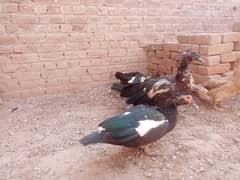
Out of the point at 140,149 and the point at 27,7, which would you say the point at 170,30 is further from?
the point at 140,149

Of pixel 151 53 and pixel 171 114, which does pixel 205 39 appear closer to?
pixel 151 53

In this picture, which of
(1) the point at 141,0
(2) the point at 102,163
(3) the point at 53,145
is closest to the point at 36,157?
(3) the point at 53,145

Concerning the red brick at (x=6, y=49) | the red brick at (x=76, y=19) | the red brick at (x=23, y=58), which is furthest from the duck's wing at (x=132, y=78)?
the red brick at (x=6, y=49)

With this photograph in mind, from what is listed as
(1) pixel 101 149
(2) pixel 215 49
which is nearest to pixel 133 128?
(1) pixel 101 149

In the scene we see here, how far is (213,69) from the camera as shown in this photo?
3.06 m

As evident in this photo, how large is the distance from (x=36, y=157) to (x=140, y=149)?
0.85m

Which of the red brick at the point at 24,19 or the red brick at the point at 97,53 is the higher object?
the red brick at the point at 24,19

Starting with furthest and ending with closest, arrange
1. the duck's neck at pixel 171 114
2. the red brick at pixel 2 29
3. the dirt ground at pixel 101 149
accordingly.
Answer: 1. the red brick at pixel 2 29
2. the duck's neck at pixel 171 114
3. the dirt ground at pixel 101 149

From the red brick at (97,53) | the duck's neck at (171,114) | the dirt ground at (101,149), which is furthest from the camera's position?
the red brick at (97,53)

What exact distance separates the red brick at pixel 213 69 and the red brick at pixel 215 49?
0.16m

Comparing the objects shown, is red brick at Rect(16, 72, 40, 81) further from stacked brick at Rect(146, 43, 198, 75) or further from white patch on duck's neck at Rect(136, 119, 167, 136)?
white patch on duck's neck at Rect(136, 119, 167, 136)

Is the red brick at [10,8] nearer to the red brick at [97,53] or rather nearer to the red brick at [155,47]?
the red brick at [97,53]

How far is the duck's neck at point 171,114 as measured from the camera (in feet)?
6.68

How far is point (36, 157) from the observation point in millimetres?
2098
